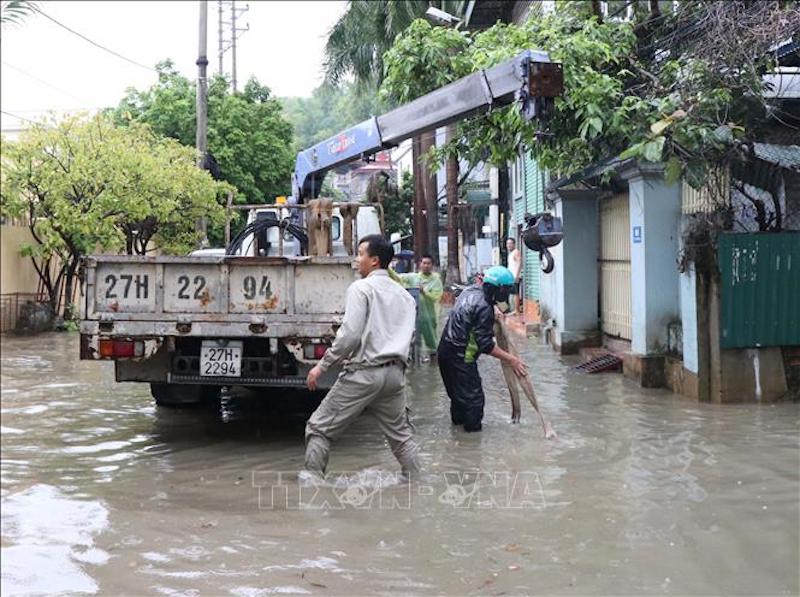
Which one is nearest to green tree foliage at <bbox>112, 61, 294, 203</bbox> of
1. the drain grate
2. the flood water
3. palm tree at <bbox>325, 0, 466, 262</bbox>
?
palm tree at <bbox>325, 0, 466, 262</bbox>

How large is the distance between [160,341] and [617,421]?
14.2 feet

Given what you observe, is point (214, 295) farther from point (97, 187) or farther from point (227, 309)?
point (97, 187)

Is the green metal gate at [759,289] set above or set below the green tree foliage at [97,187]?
below

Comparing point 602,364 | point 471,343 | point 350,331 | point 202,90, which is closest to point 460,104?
point 471,343

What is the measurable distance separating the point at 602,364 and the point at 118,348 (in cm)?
677

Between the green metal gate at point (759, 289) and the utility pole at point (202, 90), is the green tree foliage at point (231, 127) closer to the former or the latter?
the utility pole at point (202, 90)

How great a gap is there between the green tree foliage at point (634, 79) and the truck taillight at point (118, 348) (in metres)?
3.68

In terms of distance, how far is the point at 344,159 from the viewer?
962cm

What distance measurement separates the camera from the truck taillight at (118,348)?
6840 mm

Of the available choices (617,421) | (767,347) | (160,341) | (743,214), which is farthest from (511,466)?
(743,214)

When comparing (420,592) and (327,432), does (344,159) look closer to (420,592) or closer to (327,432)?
(327,432)

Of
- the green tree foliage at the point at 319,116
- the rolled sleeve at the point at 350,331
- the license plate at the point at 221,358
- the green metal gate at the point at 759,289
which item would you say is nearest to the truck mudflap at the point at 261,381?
the license plate at the point at 221,358

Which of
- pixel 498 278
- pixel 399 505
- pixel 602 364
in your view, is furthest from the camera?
pixel 602 364

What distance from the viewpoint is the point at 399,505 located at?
18.3 feet
